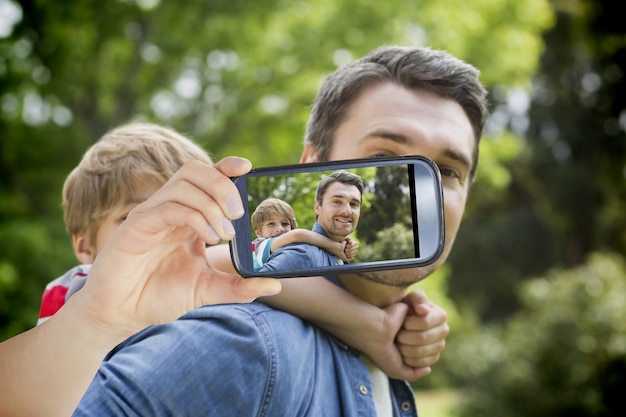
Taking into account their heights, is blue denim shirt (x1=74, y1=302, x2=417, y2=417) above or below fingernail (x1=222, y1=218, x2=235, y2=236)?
below

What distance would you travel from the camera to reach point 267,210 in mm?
1007

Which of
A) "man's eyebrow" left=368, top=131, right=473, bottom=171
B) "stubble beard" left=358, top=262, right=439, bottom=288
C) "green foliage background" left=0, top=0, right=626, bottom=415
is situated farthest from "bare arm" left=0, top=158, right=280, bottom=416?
"green foliage background" left=0, top=0, right=626, bottom=415

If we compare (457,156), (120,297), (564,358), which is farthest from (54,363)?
(564,358)

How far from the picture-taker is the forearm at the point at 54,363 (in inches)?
40.3

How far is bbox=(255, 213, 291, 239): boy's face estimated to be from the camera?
101cm

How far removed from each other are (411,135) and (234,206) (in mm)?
621

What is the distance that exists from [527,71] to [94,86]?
603 centimetres

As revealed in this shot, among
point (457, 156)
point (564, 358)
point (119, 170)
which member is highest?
point (457, 156)

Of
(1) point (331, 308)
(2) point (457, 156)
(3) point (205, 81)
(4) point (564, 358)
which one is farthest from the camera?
(4) point (564, 358)

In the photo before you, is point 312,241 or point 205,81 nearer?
point 312,241

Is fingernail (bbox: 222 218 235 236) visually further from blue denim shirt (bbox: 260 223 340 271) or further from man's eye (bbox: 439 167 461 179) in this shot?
man's eye (bbox: 439 167 461 179)

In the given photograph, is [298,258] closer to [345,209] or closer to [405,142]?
[345,209]

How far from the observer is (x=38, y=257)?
760cm

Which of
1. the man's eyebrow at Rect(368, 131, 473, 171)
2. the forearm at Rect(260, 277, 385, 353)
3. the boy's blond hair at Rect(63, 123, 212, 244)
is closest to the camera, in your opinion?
the forearm at Rect(260, 277, 385, 353)
